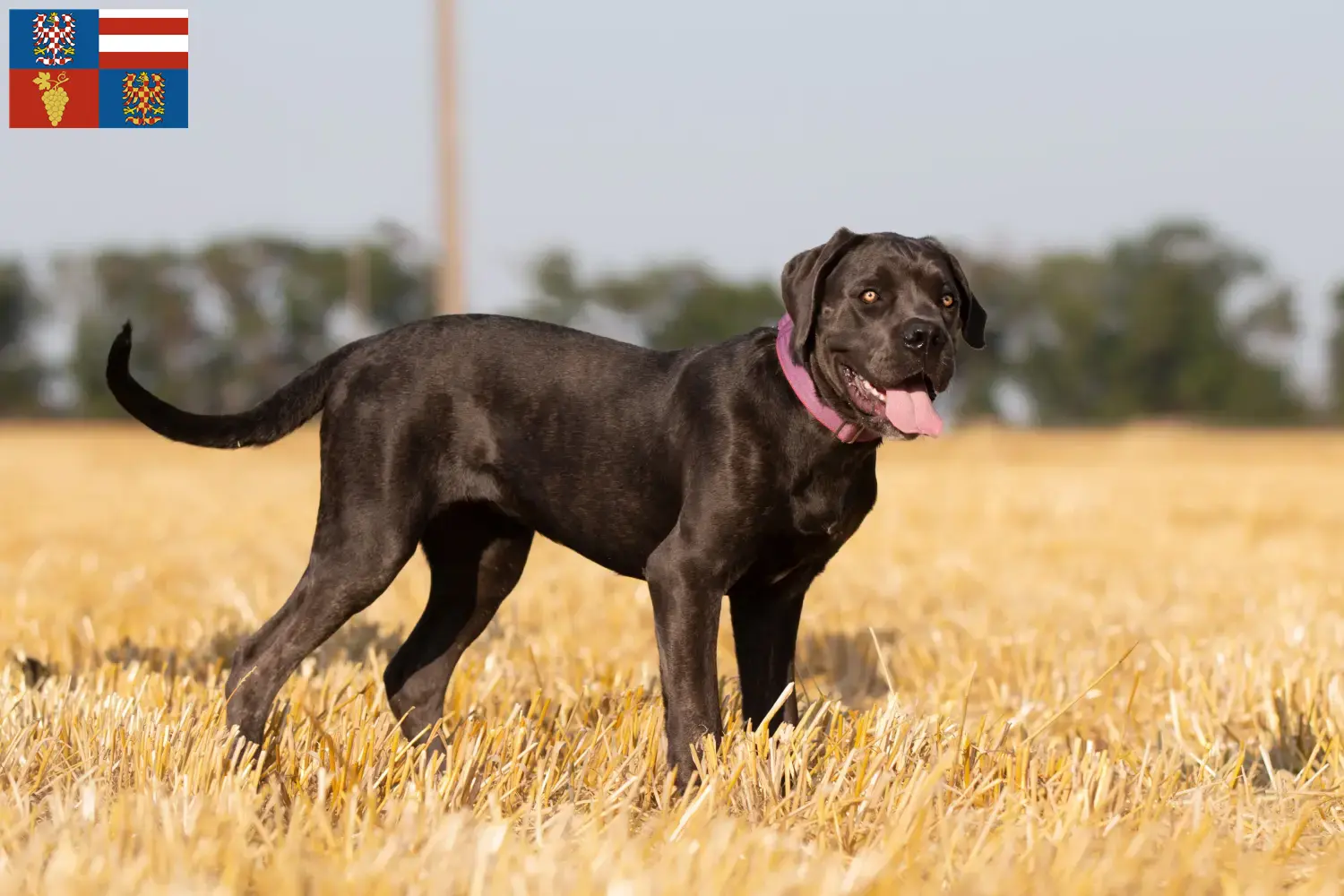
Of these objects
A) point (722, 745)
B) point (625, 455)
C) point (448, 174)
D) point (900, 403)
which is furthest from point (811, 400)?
point (448, 174)

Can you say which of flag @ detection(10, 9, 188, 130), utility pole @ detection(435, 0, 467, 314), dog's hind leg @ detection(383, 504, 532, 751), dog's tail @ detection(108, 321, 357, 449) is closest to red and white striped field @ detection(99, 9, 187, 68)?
flag @ detection(10, 9, 188, 130)

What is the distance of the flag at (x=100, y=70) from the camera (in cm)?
832

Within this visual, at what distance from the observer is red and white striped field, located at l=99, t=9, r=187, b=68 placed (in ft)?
27.8

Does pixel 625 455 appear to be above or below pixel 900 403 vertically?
below

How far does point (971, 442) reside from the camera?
36.0 metres

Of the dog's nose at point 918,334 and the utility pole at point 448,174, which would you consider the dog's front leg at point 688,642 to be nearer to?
the dog's nose at point 918,334

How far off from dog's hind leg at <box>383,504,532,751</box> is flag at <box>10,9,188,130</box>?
4.36 metres

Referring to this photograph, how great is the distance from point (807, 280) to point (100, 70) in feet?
18.9

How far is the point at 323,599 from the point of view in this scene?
15.0 ft

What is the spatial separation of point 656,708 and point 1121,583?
5.77 metres

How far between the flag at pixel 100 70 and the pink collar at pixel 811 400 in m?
5.27

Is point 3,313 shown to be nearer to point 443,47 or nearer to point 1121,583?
point 443,47

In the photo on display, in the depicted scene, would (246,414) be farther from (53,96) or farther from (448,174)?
(448,174)

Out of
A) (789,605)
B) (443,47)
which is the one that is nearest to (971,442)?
(443,47)
